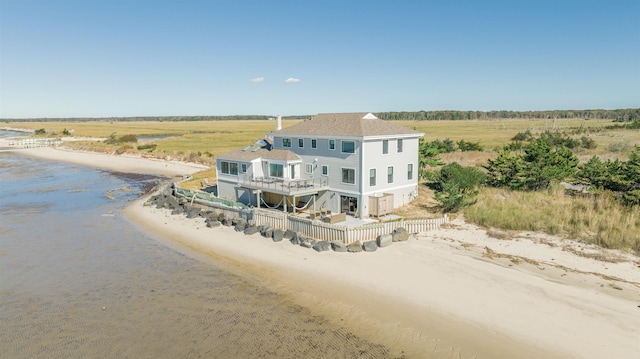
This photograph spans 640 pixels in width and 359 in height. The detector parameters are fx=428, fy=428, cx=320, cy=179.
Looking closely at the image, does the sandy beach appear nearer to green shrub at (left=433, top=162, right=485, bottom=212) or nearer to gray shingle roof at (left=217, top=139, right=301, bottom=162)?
green shrub at (left=433, top=162, right=485, bottom=212)

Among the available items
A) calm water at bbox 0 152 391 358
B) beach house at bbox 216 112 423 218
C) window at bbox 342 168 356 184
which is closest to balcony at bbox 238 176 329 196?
beach house at bbox 216 112 423 218

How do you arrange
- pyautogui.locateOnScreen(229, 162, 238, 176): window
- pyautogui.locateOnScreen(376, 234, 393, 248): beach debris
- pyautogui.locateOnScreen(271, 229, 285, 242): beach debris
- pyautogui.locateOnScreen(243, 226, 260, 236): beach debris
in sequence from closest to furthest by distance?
1. pyautogui.locateOnScreen(376, 234, 393, 248): beach debris
2. pyautogui.locateOnScreen(271, 229, 285, 242): beach debris
3. pyautogui.locateOnScreen(243, 226, 260, 236): beach debris
4. pyautogui.locateOnScreen(229, 162, 238, 176): window

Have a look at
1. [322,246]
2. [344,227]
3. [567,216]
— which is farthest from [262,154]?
[567,216]

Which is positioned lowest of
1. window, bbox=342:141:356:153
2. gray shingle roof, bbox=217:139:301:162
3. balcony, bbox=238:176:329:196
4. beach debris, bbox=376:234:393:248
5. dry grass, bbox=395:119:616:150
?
beach debris, bbox=376:234:393:248

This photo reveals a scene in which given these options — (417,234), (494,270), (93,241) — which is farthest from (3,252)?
(494,270)

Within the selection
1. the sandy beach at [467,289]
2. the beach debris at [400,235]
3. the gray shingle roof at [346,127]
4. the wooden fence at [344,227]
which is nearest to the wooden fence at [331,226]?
the wooden fence at [344,227]

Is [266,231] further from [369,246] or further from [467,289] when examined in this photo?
[467,289]

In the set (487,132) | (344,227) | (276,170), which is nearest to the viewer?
(344,227)
